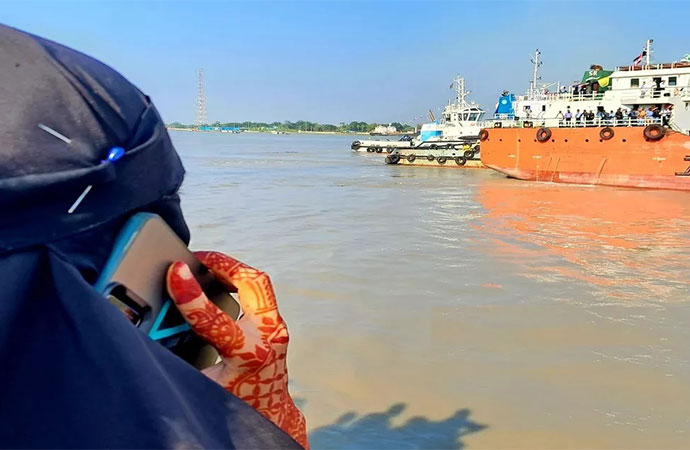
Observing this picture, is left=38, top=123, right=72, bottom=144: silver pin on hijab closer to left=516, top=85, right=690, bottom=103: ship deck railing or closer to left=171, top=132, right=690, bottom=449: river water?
left=171, top=132, right=690, bottom=449: river water

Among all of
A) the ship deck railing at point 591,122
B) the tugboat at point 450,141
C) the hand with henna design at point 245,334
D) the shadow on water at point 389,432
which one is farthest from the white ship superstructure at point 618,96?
the hand with henna design at point 245,334

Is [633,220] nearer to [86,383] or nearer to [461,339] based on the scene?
[461,339]

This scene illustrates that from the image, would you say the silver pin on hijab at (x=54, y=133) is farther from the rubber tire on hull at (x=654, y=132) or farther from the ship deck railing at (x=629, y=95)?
the ship deck railing at (x=629, y=95)

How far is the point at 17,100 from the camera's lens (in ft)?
2.53

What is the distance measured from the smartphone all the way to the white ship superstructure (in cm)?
2123

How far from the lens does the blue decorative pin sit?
82cm

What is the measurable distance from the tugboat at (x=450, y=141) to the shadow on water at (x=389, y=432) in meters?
25.1

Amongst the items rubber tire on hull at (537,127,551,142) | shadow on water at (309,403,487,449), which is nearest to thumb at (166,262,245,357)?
shadow on water at (309,403,487,449)

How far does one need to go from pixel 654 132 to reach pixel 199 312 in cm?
2038

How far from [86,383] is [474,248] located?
346 inches

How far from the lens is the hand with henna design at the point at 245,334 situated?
41.7 inches

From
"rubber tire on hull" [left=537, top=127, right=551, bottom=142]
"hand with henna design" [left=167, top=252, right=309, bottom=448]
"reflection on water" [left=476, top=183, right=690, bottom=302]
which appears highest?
"rubber tire on hull" [left=537, top=127, right=551, bottom=142]

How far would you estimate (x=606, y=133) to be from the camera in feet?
64.4

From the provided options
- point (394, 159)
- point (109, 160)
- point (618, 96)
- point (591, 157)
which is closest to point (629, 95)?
point (618, 96)
